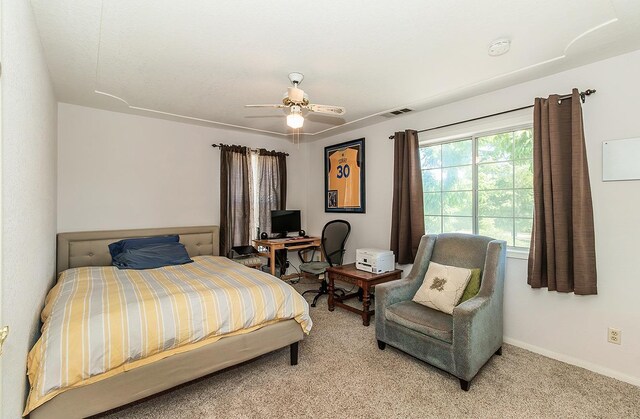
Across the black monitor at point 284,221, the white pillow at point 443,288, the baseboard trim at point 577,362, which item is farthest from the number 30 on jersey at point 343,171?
the baseboard trim at point 577,362

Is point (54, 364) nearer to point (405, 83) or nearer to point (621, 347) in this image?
point (405, 83)

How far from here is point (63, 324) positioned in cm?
170

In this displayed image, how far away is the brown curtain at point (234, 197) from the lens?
4402 millimetres

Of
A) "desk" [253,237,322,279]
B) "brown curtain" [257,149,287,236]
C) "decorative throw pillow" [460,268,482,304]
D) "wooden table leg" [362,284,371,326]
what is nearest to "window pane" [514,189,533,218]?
"decorative throw pillow" [460,268,482,304]

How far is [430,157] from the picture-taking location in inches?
144

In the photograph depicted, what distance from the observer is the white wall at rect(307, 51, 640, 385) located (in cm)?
223

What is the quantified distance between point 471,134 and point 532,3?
1595 mm

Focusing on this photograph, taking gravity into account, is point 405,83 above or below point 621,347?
above

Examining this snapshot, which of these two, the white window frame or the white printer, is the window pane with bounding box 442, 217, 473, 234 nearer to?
the white window frame

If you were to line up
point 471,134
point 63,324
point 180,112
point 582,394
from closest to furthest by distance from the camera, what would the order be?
point 63,324 → point 582,394 → point 471,134 → point 180,112

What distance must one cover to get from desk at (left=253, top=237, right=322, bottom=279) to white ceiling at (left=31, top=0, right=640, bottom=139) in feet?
6.87

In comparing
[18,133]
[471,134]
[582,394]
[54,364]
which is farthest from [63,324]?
[471,134]

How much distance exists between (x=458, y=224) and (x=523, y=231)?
0.65 m

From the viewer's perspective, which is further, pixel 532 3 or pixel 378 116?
pixel 378 116
